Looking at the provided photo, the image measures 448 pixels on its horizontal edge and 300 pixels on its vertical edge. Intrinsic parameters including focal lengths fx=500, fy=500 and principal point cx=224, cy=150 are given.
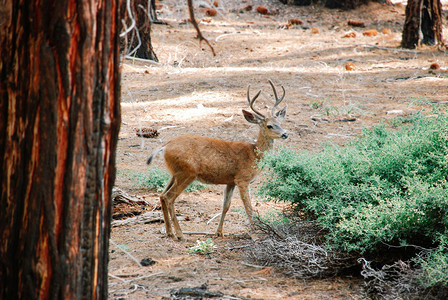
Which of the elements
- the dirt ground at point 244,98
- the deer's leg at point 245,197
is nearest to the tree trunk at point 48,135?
the dirt ground at point 244,98

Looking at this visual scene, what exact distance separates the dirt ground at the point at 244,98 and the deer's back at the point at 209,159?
636 mm

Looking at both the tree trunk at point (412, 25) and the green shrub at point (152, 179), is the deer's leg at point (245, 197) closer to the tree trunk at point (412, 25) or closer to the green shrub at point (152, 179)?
the green shrub at point (152, 179)

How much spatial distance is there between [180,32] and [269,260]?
13196 mm

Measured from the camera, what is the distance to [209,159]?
6.24 metres

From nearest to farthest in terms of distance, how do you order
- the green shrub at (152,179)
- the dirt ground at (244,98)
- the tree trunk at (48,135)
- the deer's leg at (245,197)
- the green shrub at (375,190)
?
1. the tree trunk at (48,135)
2. the green shrub at (375,190)
3. the dirt ground at (244,98)
4. the deer's leg at (245,197)
5. the green shrub at (152,179)

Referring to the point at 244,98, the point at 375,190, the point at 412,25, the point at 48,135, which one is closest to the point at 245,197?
the point at 375,190

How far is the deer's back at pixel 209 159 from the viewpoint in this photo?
20.0ft

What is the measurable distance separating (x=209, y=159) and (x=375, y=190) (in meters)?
2.24

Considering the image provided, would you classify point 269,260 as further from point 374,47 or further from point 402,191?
point 374,47

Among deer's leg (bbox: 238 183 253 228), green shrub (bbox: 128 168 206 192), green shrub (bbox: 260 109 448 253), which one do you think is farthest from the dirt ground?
green shrub (bbox: 260 109 448 253)

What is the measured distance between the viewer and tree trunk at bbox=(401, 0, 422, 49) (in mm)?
14391

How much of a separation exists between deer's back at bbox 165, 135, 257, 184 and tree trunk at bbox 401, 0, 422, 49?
10.1 meters

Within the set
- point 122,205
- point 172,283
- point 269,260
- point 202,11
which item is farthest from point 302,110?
point 202,11

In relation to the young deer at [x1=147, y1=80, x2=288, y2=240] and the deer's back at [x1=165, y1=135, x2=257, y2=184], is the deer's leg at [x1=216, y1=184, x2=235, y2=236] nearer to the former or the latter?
the young deer at [x1=147, y1=80, x2=288, y2=240]
